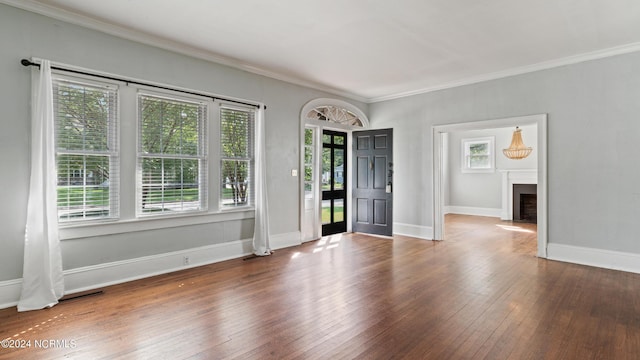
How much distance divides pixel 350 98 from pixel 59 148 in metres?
5.19

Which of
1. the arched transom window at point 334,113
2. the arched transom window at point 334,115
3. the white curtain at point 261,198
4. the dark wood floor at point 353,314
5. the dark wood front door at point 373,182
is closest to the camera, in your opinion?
the dark wood floor at point 353,314

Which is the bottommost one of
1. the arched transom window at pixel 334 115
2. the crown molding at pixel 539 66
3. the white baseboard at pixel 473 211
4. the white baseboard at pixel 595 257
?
the white baseboard at pixel 595 257

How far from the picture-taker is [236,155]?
17.0 feet

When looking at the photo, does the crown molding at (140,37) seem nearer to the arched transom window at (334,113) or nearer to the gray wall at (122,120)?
the gray wall at (122,120)

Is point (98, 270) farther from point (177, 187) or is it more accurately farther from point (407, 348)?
point (407, 348)

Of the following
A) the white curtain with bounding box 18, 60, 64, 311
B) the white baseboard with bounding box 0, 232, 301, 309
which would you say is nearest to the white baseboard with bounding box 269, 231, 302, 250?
the white baseboard with bounding box 0, 232, 301, 309

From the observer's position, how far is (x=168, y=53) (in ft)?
14.4

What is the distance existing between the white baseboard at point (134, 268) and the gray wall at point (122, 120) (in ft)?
0.25

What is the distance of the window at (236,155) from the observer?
5016mm

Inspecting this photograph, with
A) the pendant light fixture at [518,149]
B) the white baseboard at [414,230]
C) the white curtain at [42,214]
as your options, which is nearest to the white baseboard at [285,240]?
the white baseboard at [414,230]

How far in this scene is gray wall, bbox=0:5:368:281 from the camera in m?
→ 3.25

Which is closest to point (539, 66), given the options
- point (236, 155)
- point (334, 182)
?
point (334, 182)

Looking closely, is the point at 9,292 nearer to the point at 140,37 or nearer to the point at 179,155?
the point at 179,155

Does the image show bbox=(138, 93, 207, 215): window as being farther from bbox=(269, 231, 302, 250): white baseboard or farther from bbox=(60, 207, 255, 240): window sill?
bbox=(269, 231, 302, 250): white baseboard
